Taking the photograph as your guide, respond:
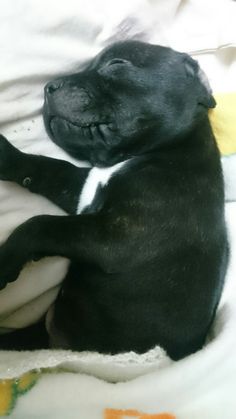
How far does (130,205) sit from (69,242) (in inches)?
5.5

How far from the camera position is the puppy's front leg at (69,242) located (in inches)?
42.7

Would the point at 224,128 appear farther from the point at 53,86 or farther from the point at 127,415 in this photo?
the point at 127,415

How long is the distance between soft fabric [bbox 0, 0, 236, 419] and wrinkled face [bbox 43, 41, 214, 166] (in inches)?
2.8

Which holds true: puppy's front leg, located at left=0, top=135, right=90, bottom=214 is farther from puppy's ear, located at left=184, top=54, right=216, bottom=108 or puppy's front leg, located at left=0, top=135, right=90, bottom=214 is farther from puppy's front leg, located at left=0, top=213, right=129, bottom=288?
puppy's ear, located at left=184, top=54, right=216, bottom=108

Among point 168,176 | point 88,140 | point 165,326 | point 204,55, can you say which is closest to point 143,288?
point 165,326

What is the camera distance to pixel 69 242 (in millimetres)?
1085

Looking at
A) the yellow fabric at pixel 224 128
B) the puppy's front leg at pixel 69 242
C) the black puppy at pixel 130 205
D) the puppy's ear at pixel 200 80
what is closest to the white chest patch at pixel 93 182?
the black puppy at pixel 130 205

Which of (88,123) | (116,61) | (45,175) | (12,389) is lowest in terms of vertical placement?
(12,389)

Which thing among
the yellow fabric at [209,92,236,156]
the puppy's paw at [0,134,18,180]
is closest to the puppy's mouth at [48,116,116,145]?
the puppy's paw at [0,134,18,180]

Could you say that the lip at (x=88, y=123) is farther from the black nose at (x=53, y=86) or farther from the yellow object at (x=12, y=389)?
the yellow object at (x=12, y=389)

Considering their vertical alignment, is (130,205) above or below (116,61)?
below

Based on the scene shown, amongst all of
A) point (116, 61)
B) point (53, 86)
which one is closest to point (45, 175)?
point (53, 86)

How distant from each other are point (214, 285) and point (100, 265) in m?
0.25

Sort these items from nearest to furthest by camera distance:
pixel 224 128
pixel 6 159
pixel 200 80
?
pixel 6 159
pixel 200 80
pixel 224 128
